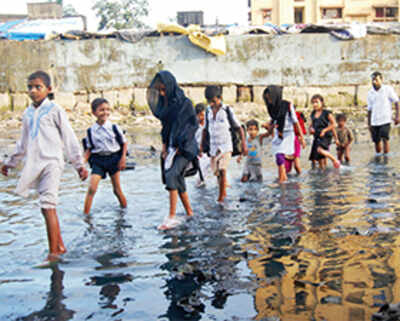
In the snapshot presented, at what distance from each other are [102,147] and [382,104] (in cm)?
713

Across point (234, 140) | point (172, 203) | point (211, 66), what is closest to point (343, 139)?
point (234, 140)

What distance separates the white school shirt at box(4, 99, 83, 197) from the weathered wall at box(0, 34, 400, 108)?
59.2 feet

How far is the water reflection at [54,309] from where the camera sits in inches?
129

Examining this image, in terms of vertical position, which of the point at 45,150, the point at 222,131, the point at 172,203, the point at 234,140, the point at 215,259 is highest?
the point at 45,150

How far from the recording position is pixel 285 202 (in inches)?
269

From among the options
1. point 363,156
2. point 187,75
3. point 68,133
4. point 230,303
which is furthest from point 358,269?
point 187,75

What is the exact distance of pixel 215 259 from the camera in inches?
172

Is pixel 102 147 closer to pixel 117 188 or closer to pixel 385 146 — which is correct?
pixel 117 188

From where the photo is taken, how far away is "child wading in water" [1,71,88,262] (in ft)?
15.3

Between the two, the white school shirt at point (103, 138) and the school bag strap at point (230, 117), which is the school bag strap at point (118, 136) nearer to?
the white school shirt at point (103, 138)

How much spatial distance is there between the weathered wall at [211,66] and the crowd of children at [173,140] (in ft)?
38.7

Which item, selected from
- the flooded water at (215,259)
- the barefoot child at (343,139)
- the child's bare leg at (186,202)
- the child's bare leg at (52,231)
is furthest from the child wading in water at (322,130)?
the child's bare leg at (52,231)

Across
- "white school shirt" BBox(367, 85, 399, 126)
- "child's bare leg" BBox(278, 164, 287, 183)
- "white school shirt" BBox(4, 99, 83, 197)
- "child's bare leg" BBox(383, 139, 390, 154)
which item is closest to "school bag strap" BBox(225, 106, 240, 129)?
"child's bare leg" BBox(278, 164, 287, 183)

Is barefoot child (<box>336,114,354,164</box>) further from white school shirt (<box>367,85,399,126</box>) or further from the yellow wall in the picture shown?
the yellow wall
